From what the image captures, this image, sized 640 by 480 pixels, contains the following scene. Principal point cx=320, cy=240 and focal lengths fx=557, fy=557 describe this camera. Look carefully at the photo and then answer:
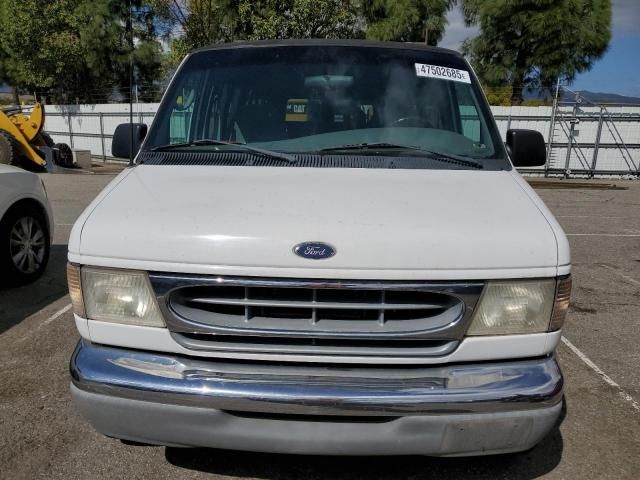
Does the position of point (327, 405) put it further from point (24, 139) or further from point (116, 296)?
point (24, 139)

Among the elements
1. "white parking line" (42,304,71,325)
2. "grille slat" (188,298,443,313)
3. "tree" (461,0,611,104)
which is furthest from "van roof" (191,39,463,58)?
"tree" (461,0,611,104)

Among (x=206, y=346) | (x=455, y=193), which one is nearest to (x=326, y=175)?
(x=455, y=193)

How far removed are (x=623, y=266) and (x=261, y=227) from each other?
6.25m

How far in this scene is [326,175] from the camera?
8.79 feet

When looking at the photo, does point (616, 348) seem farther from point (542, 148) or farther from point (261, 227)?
point (261, 227)

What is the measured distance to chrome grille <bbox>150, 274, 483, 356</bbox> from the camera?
2.17 meters

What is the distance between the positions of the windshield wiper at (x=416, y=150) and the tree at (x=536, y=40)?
21.8 m

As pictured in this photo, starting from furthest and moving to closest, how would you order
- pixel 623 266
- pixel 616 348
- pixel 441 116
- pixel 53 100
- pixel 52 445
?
pixel 53 100
pixel 623 266
pixel 616 348
pixel 441 116
pixel 52 445

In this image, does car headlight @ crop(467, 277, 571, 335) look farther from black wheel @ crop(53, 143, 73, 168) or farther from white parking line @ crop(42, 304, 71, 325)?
black wheel @ crop(53, 143, 73, 168)

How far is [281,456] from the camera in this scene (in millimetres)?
2848

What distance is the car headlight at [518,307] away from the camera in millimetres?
2207

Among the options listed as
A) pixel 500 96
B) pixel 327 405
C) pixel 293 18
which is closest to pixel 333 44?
pixel 327 405

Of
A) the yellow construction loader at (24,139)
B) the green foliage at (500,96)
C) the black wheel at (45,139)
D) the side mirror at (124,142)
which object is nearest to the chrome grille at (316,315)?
the side mirror at (124,142)

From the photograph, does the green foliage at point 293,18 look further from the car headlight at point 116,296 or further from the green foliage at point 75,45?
the car headlight at point 116,296
